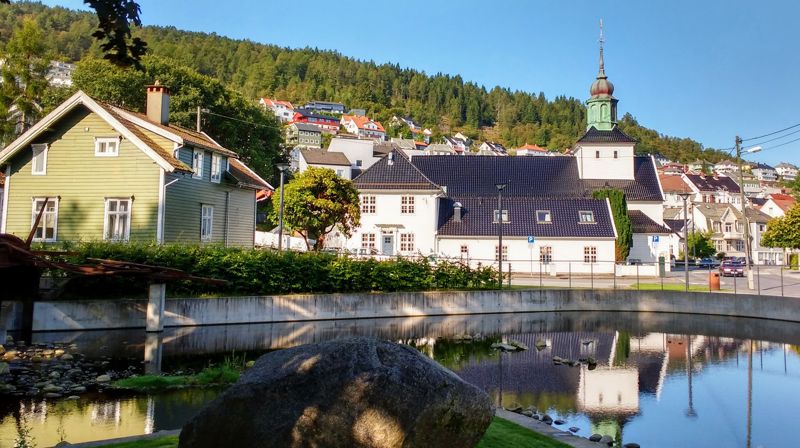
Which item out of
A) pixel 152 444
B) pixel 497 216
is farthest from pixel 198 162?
pixel 497 216

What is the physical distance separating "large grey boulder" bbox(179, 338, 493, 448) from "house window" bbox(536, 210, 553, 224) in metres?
45.2

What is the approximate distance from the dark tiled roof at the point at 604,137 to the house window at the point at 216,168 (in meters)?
42.8

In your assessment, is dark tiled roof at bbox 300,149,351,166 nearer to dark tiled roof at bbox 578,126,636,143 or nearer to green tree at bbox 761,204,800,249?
dark tiled roof at bbox 578,126,636,143

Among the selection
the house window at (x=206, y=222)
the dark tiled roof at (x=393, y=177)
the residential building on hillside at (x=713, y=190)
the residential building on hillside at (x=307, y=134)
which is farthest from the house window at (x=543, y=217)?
the residential building on hillside at (x=307, y=134)

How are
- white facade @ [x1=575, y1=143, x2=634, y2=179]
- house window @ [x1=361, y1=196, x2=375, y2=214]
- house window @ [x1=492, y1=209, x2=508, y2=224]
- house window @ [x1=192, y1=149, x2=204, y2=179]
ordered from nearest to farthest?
house window @ [x1=192, y1=149, x2=204, y2=179] → house window @ [x1=492, y1=209, x2=508, y2=224] → house window @ [x1=361, y1=196, x2=375, y2=214] → white facade @ [x1=575, y1=143, x2=634, y2=179]

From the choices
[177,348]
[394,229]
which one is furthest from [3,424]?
[394,229]

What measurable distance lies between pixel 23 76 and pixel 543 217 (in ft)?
139

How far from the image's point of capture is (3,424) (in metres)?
10.0

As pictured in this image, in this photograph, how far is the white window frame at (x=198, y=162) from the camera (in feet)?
100

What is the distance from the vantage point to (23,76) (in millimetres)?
45938

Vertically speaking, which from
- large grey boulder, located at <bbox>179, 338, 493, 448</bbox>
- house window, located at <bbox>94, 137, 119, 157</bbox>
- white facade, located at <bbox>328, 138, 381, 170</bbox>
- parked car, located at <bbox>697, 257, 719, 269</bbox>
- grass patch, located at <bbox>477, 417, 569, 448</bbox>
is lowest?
grass patch, located at <bbox>477, 417, 569, 448</bbox>

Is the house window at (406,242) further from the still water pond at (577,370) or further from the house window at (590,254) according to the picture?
the still water pond at (577,370)

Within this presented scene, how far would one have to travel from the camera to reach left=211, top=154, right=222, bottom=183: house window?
3222cm

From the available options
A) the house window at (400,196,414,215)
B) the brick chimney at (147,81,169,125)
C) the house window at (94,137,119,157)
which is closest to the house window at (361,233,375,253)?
the house window at (400,196,414,215)
